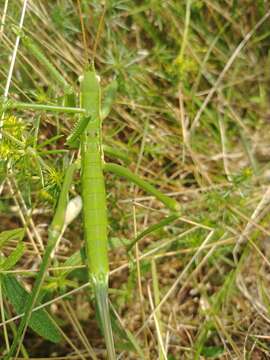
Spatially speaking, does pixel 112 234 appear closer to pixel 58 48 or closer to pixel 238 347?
pixel 238 347

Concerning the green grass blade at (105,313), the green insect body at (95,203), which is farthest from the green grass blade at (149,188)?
the green grass blade at (105,313)

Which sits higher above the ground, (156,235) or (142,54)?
(142,54)

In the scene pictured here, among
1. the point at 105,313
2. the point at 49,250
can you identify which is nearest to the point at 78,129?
the point at 49,250

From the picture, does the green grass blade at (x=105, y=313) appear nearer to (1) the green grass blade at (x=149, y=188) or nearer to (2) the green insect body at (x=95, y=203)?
(2) the green insect body at (x=95, y=203)

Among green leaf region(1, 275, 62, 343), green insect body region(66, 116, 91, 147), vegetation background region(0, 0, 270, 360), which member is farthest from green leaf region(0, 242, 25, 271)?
green insect body region(66, 116, 91, 147)

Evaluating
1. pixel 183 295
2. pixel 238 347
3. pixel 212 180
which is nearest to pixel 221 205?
pixel 212 180

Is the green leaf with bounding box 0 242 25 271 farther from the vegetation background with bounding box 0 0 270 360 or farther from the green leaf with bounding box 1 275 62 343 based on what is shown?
the vegetation background with bounding box 0 0 270 360
